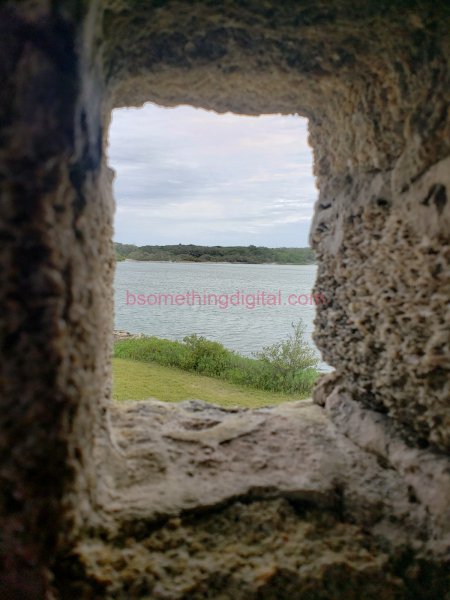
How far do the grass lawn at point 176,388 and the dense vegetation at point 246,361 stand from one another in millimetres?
164

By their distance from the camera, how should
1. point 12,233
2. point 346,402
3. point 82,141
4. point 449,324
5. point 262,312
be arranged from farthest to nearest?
point 262,312 → point 346,402 → point 449,324 → point 82,141 → point 12,233

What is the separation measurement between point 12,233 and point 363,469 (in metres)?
1.49

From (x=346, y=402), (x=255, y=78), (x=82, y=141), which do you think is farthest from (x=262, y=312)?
(x=82, y=141)

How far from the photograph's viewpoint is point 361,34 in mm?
1405

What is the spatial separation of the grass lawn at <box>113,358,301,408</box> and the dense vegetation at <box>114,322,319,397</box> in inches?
6.5

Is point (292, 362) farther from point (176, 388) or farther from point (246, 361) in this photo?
point (176, 388)

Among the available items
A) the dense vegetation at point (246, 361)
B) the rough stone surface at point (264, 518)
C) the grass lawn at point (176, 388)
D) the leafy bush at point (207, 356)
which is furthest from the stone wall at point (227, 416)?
the leafy bush at point (207, 356)

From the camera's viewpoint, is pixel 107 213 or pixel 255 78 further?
pixel 255 78

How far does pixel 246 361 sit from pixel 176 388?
4.25 feet

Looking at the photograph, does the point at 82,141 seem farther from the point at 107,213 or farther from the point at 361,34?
the point at 361,34

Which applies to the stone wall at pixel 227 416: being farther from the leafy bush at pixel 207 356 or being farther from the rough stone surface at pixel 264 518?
the leafy bush at pixel 207 356

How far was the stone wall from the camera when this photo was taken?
1.01m

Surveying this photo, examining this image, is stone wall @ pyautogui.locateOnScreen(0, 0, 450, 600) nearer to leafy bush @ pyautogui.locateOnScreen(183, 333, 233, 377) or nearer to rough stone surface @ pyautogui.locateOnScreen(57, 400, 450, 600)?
rough stone surface @ pyautogui.locateOnScreen(57, 400, 450, 600)

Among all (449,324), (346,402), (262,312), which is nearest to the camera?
(449,324)
